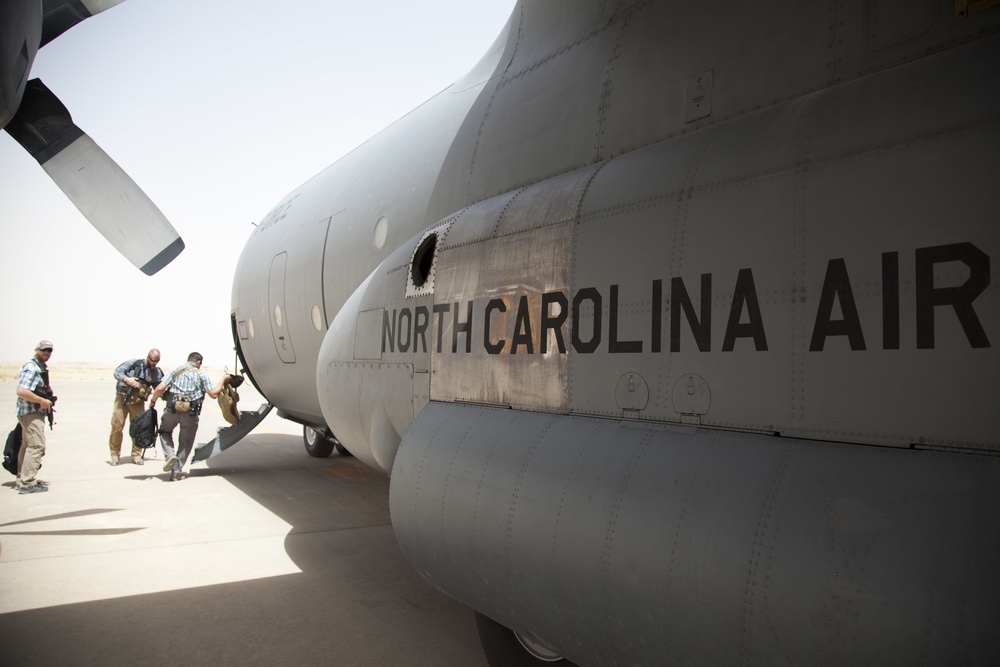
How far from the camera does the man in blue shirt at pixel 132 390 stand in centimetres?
1091

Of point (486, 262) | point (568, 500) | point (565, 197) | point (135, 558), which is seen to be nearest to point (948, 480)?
point (568, 500)

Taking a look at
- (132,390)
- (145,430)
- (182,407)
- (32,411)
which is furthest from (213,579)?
(132,390)

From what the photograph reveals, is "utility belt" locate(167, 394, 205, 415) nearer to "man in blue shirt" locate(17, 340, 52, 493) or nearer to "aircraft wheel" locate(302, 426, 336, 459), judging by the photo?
"man in blue shirt" locate(17, 340, 52, 493)

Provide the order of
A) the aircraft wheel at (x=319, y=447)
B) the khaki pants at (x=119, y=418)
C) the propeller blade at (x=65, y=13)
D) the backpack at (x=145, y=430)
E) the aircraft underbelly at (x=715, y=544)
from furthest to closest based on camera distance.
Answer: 1. the aircraft wheel at (x=319, y=447)
2. the khaki pants at (x=119, y=418)
3. the backpack at (x=145, y=430)
4. the propeller blade at (x=65, y=13)
5. the aircraft underbelly at (x=715, y=544)

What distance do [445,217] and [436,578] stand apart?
8.90 ft

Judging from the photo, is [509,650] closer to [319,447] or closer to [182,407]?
[182,407]

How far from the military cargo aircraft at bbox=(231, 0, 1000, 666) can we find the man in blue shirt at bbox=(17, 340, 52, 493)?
601 centimetres

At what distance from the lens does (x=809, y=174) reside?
8.52 ft

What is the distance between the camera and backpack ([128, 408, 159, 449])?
10.3m

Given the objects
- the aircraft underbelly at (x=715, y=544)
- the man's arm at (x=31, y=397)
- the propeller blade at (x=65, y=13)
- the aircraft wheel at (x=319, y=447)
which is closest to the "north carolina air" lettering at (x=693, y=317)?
the aircraft underbelly at (x=715, y=544)

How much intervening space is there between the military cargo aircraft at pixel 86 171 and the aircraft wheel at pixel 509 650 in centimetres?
492

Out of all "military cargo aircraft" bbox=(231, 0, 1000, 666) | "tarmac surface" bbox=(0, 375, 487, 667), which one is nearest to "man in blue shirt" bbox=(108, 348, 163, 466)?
"tarmac surface" bbox=(0, 375, 487, 667)

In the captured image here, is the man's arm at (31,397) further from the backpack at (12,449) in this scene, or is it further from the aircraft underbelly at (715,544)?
the aircraft underbelly at (715,544)

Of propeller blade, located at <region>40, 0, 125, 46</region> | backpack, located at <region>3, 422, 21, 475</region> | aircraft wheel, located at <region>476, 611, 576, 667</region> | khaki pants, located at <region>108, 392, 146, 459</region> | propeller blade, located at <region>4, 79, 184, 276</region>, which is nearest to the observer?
aircraft wheel, located at <region>476, 611, 576, 667</region>
